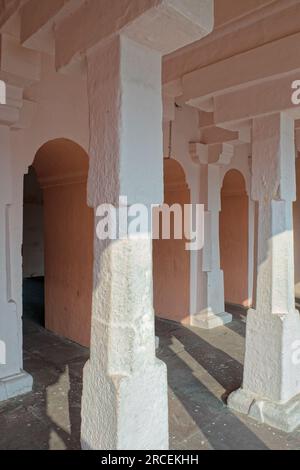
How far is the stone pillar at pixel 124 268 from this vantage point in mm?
2082

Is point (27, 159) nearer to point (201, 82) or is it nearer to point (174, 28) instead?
point (201, 82)

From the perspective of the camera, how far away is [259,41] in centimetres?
340

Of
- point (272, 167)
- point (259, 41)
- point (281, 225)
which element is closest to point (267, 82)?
point (259, 41)

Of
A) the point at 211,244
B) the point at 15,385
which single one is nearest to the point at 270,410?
the point at 15,385

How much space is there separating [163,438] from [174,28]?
232 centimetres

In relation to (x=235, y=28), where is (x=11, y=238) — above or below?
below

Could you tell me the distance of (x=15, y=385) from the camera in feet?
12.3

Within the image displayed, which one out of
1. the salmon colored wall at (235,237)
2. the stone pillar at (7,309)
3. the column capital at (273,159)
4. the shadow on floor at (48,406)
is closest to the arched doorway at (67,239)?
the shadow on floor at (48,406)

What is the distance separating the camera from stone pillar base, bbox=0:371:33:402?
12.0 ft

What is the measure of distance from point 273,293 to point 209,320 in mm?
3047

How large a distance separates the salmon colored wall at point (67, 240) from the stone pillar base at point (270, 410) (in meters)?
2.43

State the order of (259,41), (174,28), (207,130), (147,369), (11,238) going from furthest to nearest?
(207,130) < (11,238) < (259,41) < (147,369) < (174,28)

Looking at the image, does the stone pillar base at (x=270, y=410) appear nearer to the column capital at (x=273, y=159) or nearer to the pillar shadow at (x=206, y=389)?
the pillar shadow at (x=206, y=389)

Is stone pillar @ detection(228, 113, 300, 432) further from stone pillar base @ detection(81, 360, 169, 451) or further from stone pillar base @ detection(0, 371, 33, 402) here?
stone pillar base @ detection(0, 371, 33, 402)
